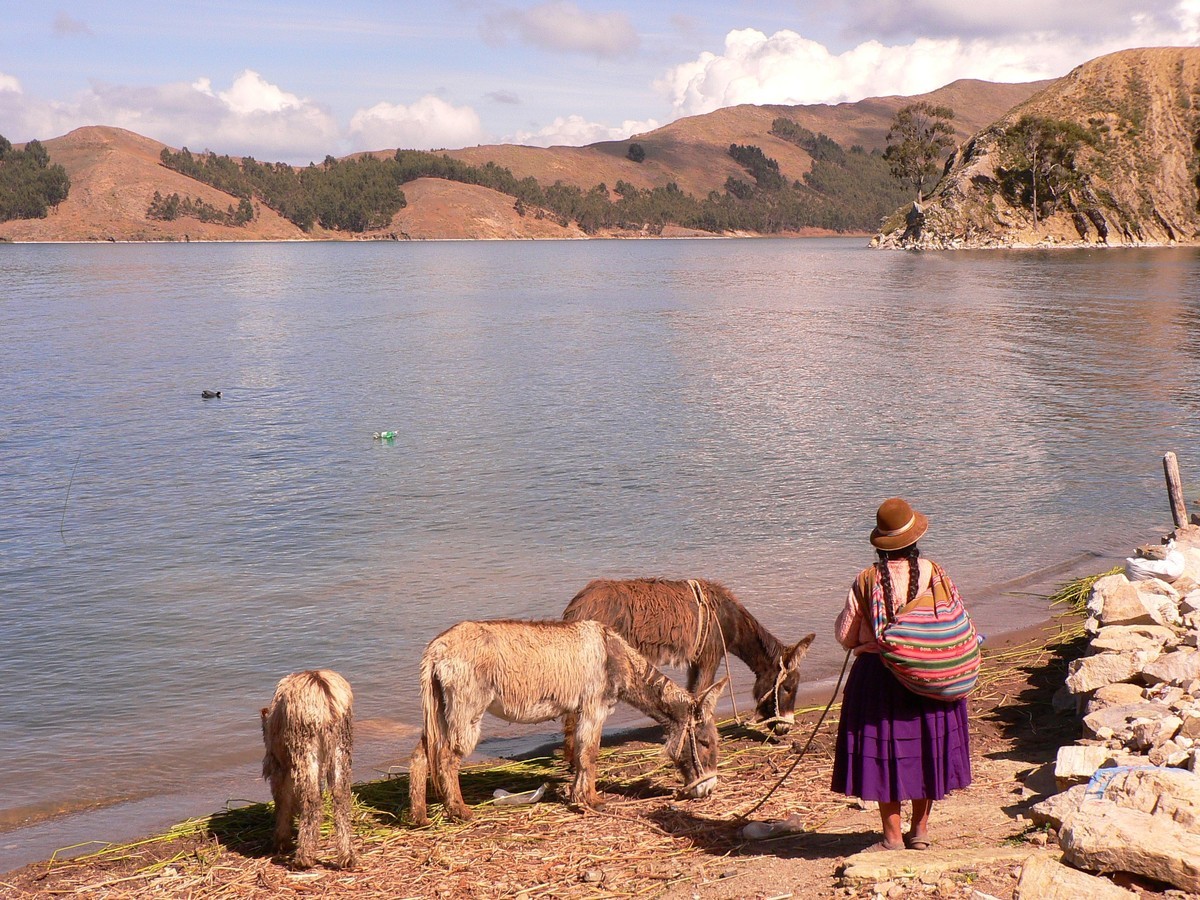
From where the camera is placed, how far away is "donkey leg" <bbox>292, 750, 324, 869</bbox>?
650 centimetres

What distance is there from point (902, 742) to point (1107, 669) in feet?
10.7

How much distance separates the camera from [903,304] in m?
57.2

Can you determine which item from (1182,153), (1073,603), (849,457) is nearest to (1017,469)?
(849,457)

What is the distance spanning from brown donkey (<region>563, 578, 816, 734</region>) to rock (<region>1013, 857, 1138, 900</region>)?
390 cm

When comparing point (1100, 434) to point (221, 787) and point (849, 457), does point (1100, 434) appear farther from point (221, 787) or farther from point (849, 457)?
point (221, 787)

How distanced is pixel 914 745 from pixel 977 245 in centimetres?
12112

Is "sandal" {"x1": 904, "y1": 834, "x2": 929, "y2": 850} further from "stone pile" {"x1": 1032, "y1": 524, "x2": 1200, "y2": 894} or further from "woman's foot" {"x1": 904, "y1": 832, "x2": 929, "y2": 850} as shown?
"stone pile" {"x1": 1032, "y1": 524, "x2": 1200, "y2": 894}

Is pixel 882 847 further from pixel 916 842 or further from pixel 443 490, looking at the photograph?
pixel 443 490

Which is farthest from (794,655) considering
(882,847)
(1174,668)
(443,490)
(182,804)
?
(443,490)

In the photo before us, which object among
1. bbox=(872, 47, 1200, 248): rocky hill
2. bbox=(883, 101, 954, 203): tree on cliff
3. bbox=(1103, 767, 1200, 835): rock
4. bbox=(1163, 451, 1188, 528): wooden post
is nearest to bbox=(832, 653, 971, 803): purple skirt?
bbox=(1103, 767, 1200, 835): rock

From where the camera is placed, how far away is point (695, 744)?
297 inches

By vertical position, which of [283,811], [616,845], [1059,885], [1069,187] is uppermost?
[1069,187]

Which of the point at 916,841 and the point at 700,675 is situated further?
the point at 700,675

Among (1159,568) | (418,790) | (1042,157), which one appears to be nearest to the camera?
(418,790)
